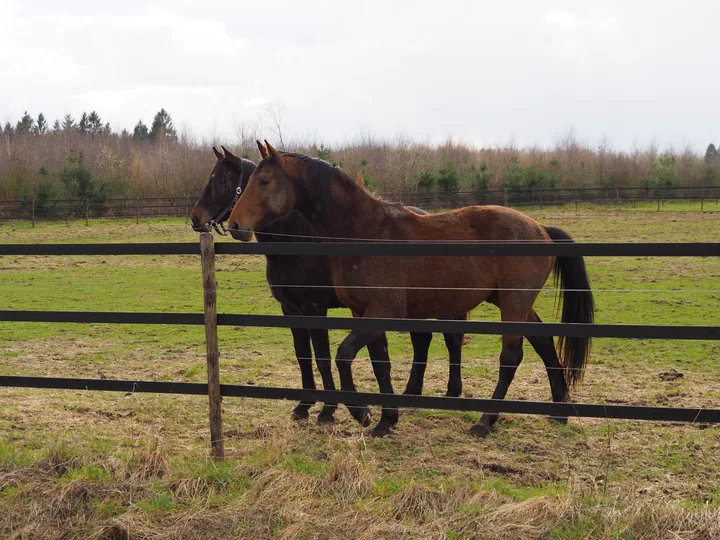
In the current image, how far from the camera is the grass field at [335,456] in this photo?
3.49 meters

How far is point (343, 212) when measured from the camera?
5.74 m

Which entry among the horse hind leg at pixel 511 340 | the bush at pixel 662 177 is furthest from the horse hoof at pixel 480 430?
the bush at pixel 662 177

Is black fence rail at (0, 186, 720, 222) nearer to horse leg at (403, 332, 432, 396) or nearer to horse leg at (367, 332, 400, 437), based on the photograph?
horse leg at (403, 332, 432, 396)

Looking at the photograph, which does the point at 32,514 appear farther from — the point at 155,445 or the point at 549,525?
the point at 549,525

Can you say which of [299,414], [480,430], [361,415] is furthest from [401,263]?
[299,414]

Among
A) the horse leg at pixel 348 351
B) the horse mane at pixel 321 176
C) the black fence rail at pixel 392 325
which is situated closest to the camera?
the black fence rail at pixel 392 325

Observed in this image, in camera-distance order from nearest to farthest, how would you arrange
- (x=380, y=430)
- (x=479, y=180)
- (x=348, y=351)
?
(x=348, y=351), (x=380, y=430), (x=479, y=180)

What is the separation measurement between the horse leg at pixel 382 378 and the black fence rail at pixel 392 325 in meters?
1.28

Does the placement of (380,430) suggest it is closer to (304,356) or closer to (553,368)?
(304,356)

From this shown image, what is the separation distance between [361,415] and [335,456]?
1.54 meters

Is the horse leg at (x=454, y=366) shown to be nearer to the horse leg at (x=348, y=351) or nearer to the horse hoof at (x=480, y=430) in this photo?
the horse hoof at (x=480, y=430)

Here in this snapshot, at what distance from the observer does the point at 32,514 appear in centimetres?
363

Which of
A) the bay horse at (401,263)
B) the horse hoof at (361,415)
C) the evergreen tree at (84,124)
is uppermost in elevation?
the evergreen tree at (84,124)

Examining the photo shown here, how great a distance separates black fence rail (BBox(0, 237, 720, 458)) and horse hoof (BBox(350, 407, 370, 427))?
1376mm
